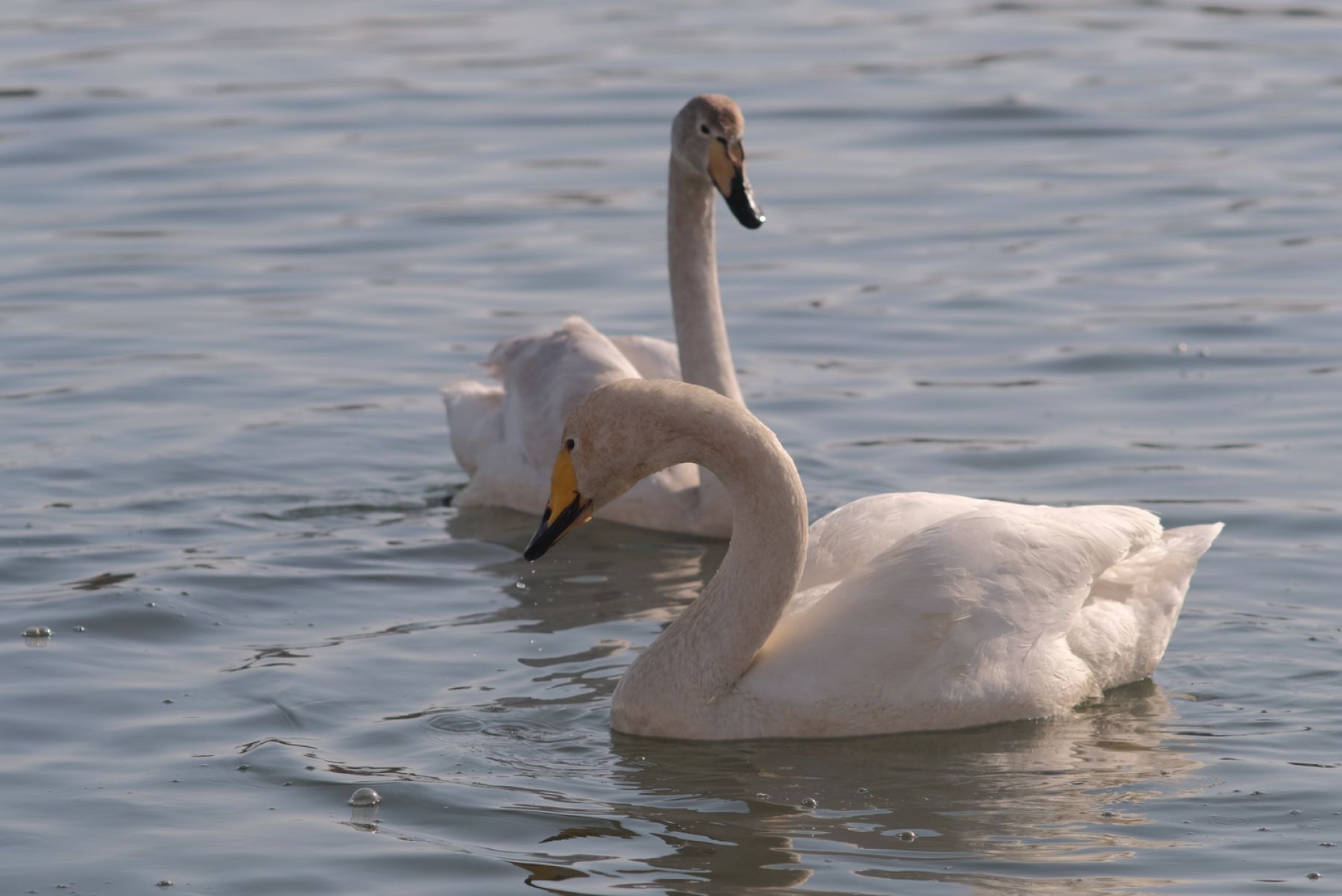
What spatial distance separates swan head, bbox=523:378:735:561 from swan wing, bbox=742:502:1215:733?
68 cm

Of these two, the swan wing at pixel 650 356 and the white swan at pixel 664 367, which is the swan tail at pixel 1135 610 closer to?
the white swan at pixel 664 367

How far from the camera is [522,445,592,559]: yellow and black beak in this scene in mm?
7254

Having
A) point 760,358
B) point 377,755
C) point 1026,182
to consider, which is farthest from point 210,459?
point 1026,182

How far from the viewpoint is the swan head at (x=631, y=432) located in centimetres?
709

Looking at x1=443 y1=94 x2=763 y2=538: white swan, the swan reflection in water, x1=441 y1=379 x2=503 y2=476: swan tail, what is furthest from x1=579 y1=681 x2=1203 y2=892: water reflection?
x1=441 y1=379 x2=503 y2=476: swan tail

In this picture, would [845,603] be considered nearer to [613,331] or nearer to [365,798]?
[365,798]

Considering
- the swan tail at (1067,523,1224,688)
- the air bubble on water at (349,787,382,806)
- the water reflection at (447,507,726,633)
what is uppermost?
the swan tail at (1067,523,1224,688)

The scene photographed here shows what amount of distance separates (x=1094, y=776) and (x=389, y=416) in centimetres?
571

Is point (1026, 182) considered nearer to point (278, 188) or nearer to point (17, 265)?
point (278, 188)

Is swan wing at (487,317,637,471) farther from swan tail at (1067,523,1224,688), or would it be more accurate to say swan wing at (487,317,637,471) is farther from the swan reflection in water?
swan tail at (1067,523,1224,688)

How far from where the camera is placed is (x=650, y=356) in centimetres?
1084

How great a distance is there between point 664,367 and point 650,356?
0.42 feet

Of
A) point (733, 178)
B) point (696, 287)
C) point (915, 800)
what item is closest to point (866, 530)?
point (915, 800)

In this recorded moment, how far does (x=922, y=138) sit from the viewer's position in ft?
59.9
